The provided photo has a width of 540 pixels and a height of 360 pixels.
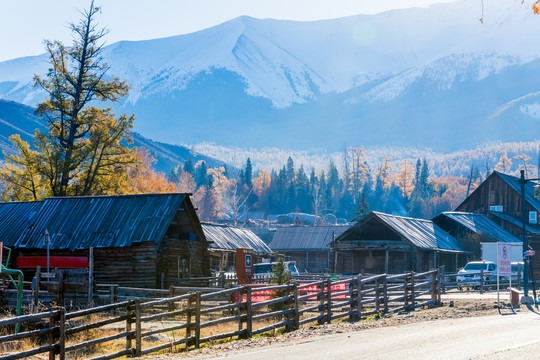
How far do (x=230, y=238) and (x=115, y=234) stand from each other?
2026cm

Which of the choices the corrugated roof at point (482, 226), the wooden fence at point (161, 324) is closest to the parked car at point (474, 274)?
the corrugated roof at point (482, 226)

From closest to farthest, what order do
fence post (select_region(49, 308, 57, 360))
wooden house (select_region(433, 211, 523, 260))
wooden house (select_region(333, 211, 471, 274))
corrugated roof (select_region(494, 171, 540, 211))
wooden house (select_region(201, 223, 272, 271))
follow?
1. fence post (select_region(49, 308, 57, 360))
2. wooden house (select_region(201, 223, 272, 271))
3. wooden house (select_region(333, 211, 471, 274))
4. wooden house (select_region(433, 211, 523, 260))
5. corrugated roof (select_region(494, 171, 540, 211))

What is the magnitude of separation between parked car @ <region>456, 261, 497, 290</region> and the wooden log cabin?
16621 millimetres

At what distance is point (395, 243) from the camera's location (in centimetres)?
5131

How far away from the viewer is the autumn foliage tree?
5181 centimetres

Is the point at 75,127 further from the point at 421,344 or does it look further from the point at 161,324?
the point at 421,344

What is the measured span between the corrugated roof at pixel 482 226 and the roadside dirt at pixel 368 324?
29.8 m

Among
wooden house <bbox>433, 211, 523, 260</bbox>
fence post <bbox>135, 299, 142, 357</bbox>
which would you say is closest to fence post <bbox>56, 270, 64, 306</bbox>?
→ fence post <bbox>135, 299, 142, 357</bbox>

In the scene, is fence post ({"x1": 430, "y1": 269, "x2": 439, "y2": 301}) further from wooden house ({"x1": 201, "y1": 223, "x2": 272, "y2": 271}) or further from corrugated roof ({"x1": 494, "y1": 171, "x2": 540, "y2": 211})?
corrugated roof ({"x1": 494, "y1": 171, "x2": 540, "y2": 211})

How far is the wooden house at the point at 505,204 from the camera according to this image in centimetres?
6397

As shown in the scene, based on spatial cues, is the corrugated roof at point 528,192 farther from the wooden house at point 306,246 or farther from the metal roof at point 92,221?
the metal roof at point 92,221

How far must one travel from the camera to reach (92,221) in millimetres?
35719

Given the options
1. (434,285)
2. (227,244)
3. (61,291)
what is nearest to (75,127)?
(227,244)

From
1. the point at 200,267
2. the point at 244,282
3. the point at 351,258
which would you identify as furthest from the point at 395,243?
the point at 244,282
